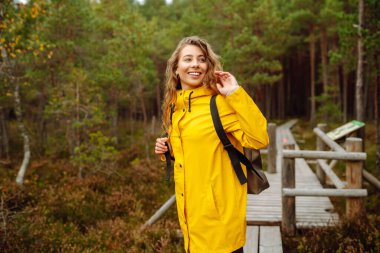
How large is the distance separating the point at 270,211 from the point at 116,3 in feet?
71.6

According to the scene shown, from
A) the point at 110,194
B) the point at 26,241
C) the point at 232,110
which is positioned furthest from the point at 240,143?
the point at 110,194

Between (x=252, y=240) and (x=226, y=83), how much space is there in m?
3.21

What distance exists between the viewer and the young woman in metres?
2.47

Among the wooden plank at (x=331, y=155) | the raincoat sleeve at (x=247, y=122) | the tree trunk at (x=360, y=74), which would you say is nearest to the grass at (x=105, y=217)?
the wooden plank at (x=331, y=155)

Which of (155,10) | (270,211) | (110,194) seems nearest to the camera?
(270,211)

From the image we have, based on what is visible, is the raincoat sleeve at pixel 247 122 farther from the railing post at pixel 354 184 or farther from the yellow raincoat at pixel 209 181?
the railing post at pixel 354 184

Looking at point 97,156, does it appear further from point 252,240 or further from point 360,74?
point 360,74

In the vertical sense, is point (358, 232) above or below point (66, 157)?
above

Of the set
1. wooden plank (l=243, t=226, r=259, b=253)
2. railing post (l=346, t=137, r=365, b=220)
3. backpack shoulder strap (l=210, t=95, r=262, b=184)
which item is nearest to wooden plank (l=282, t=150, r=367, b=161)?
railing post (l=346, t=137, r=365, b=220)

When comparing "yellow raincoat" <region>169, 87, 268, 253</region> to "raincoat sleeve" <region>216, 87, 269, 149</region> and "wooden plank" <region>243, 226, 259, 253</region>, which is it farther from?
"wooden plank" <region>243, 226, 259, 253</region>

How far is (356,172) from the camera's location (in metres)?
5.47

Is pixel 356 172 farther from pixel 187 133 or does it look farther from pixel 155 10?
pixel 155 10

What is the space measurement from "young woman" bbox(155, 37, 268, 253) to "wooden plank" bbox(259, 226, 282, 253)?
84.4 inches

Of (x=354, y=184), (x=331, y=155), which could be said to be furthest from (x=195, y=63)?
(x=354, y=184)
